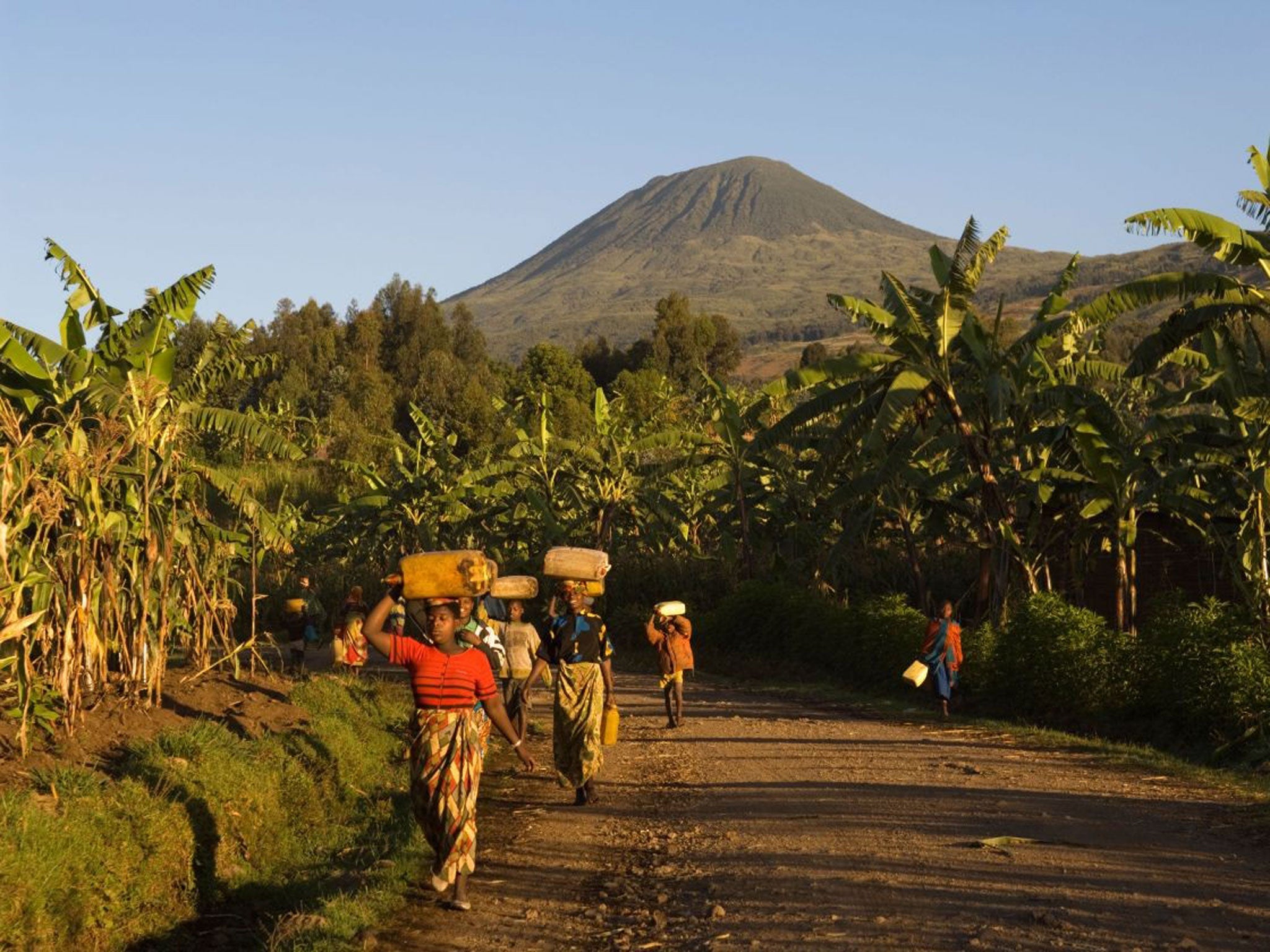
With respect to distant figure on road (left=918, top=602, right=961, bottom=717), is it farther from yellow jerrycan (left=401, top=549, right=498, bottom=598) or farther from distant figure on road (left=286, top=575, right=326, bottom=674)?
yellow jerrycan (left=401, top=549, right=498, bottom=598)

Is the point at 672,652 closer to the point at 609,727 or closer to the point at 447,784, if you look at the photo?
the point at 609,727

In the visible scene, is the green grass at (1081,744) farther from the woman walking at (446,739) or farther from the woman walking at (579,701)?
the woman walking at (446,739)

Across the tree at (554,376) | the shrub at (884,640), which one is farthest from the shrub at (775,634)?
the tree at (554,376)

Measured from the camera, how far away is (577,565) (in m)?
12.9

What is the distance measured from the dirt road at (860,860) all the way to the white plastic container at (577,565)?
1.86 metres

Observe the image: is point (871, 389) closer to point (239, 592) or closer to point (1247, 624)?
point (1247, 624)

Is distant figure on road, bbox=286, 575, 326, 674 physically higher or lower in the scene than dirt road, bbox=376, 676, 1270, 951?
higher

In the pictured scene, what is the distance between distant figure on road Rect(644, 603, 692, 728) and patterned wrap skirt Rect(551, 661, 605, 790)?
5.24 meters

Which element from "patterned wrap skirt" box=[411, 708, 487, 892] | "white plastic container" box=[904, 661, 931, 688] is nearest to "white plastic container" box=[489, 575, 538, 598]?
"white plastic container" box=[904, 661, 931, 688]

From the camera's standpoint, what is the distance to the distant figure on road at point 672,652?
58.4ft

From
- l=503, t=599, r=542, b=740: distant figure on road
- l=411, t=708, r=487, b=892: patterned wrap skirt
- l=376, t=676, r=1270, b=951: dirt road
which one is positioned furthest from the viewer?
l=503, t=599, r=542, b=740: distant figure on road

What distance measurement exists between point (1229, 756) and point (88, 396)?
472 inches

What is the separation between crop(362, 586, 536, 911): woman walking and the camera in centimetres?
849

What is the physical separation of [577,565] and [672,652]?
5.25 m
